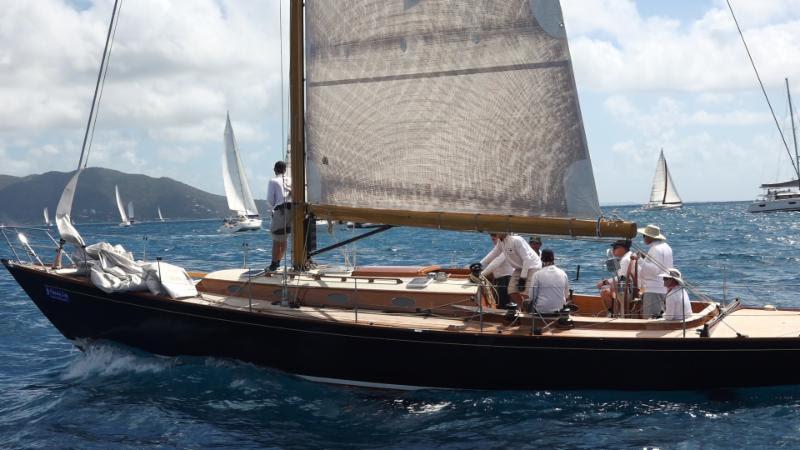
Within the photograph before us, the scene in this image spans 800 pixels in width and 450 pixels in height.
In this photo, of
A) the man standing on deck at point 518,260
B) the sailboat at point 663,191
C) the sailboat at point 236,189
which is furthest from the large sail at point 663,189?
the man standing on deck at point 518,260

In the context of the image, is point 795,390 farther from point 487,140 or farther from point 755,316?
point 487,140

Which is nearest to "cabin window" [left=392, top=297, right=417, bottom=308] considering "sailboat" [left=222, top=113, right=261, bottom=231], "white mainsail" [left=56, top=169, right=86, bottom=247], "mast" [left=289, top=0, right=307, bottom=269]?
"mast" [left=289, top=0, right=307, bottom=269]

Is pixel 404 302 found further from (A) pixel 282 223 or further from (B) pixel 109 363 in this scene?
(B) pixel 109 363

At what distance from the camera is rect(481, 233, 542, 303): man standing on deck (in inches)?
424

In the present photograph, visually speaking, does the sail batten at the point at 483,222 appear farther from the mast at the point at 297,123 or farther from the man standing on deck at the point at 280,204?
the man standing on deck at the point at 280,204

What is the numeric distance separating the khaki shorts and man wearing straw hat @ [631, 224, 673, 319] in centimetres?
498

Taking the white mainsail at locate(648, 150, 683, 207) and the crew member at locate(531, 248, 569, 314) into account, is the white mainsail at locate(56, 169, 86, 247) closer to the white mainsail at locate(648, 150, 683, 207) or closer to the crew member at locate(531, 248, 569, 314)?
the crew member at locate(531, 248, 569, 314)

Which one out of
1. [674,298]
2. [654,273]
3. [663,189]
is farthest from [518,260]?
[663,189]

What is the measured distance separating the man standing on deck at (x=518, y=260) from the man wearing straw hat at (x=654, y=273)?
56.1 inches

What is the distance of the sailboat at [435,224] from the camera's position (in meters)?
9.29

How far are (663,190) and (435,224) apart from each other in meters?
91.0

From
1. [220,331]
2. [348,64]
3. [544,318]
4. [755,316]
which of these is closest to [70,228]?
[220,331]

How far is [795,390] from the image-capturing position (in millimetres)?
9102

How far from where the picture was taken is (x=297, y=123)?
11.2 meters
